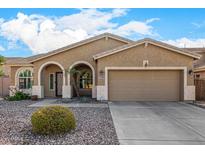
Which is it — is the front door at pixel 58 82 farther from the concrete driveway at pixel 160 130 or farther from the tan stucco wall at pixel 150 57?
the concrete driveway at pixel 160 130

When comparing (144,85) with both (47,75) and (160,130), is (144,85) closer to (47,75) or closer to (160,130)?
(47,75)

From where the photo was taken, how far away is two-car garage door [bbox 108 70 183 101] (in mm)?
18734

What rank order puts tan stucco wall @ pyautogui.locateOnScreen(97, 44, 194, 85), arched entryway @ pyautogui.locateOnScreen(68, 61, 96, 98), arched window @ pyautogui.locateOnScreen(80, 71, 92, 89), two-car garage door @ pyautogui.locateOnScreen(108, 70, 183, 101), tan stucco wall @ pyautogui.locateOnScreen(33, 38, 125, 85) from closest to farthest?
tan stucco wall @ pyautogui.locateOnScreen(97, 44, 194, 85)
two-car garage door @ pyautogui.locateOnScreen(108, 70, 183, 101)
tan stucco wall @ pyautogui.locateOnScreen(33, 38, 125, 85)
arched entryway @ pyautogui.locateOnScreen(68, 61, 96, 98)
arched window @ pyautogui.locateOnScreen(80, 71, 92, 89)

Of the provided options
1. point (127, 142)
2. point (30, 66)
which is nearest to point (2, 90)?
point (30, 66)

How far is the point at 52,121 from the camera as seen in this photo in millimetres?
7848

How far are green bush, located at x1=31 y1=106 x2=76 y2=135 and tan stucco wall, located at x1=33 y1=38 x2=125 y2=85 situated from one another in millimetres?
13400

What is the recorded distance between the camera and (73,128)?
27.7ft

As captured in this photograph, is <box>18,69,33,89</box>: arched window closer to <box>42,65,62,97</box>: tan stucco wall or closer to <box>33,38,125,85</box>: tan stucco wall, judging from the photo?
<box>42,65,62,97</box>: tan stucco wall

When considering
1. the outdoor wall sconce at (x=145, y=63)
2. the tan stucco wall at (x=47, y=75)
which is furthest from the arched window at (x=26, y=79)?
the outdoor wall sconce at (x=145, y=63)

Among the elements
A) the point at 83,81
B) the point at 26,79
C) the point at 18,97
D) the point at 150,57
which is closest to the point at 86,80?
the point at 83,81

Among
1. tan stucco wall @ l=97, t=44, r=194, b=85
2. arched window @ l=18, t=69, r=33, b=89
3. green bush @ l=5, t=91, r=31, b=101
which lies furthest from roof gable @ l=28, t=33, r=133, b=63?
tan stucco wall @ l=97, t=44, r=194, b=85

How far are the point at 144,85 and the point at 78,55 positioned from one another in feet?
20.5
